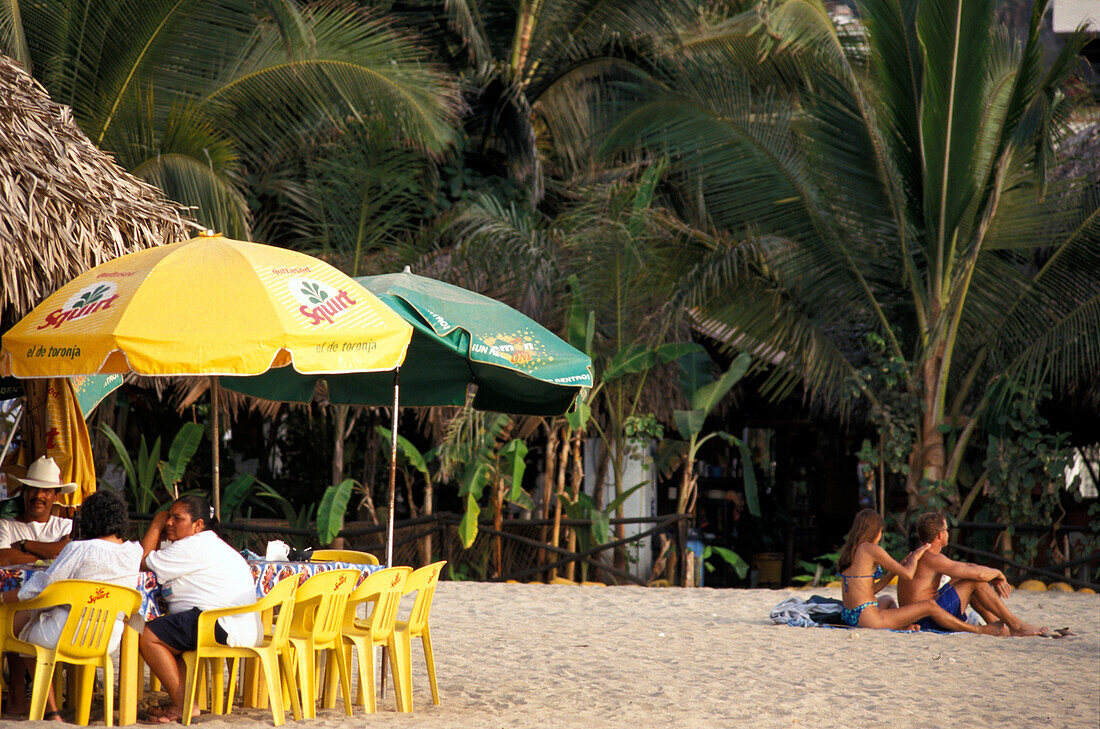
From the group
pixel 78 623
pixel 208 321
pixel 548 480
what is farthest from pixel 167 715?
pixel 548 480

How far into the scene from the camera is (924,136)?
11062 millimetres

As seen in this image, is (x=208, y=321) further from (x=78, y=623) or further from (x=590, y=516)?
(x=590, y=516)

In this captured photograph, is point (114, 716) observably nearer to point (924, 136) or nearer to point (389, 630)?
point (389, 630)

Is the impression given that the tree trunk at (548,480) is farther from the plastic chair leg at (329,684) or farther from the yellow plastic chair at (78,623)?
the yellow plastic chair at (78,623)

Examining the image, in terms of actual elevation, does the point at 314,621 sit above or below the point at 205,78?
below

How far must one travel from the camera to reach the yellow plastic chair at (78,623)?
4.91m

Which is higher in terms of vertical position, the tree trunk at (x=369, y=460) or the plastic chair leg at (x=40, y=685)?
the tree trunk at (x=369, y=460)

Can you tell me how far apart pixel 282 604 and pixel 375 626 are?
0.59m

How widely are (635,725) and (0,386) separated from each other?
4546 millimetres

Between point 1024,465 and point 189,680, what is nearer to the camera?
point 189,680

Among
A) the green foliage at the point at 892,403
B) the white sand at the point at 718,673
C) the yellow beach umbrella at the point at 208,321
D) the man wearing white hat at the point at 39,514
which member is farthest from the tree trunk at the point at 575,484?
the yellow beach umbrella at the point at 208,321

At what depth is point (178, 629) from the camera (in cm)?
518

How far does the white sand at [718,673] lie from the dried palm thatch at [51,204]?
275 centimetres

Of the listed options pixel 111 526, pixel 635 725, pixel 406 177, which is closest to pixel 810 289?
pixel 406 177
